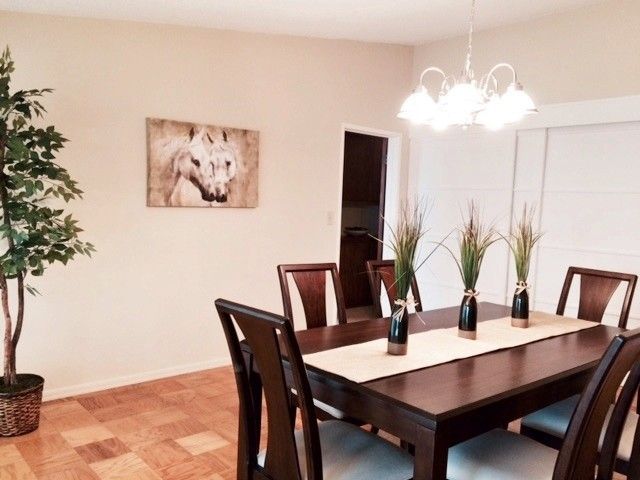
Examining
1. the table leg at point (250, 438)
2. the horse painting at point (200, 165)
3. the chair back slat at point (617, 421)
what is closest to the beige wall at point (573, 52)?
the horse painting at point (200, 165)

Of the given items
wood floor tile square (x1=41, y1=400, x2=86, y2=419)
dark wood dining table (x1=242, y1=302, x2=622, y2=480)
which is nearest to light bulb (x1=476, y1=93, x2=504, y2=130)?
dark wood dining table (x1=242, y1=302, x2=622, y2=480)

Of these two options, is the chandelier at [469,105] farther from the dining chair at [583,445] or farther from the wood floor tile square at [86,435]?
the wood floor tile square at [86,435]

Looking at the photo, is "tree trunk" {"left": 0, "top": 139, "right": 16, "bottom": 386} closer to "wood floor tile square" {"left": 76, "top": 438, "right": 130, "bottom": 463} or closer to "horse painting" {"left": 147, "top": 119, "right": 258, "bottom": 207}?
"wood floor tile square" {"left": 76, "top": 438, "right": 130, "bottom": 463}

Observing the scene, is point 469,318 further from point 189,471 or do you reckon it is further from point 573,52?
point 573,52

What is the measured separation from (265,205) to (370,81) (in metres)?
1.53

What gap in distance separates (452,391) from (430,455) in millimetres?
241

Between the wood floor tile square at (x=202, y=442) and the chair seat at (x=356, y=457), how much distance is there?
977 millimetres

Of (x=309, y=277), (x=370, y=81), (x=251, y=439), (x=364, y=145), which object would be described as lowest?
(x=251, y=439)

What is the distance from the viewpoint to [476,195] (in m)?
4.61

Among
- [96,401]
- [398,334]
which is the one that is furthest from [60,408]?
[398,334]

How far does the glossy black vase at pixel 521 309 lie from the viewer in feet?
8.06

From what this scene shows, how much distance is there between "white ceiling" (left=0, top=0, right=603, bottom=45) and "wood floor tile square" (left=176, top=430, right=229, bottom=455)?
7.72 ft

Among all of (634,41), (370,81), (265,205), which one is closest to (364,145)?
(370,81)

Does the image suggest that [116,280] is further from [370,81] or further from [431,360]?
[370,81]
